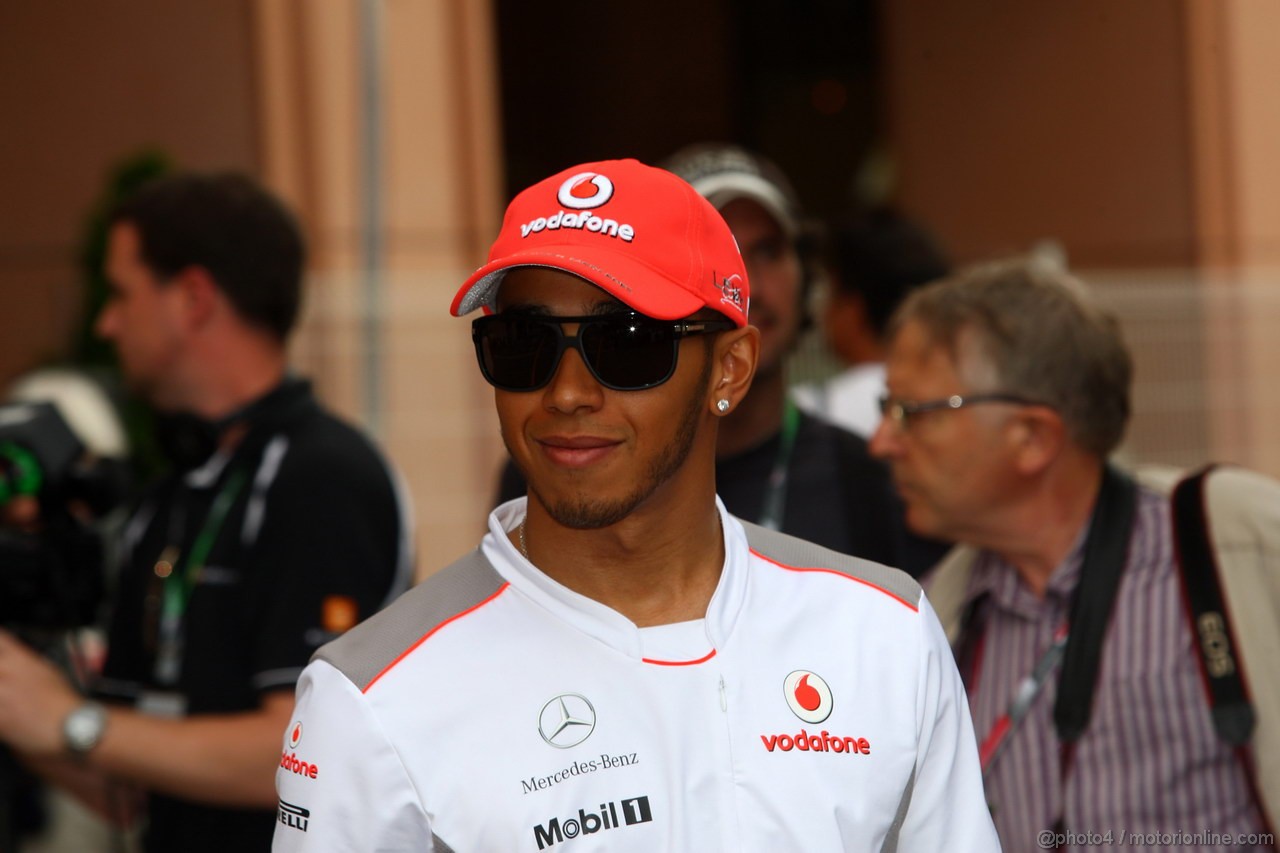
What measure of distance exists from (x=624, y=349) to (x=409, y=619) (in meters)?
0.45

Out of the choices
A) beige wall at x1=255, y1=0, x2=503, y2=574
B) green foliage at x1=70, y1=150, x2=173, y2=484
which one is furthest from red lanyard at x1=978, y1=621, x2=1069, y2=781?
green foliage at x1=70, y1=150, x2=173, y2=484

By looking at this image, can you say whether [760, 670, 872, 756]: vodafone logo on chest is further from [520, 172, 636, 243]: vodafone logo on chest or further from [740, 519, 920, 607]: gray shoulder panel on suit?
[520, 172, 636, 243]: vodafone logo on chest

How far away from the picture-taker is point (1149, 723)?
9.38ft

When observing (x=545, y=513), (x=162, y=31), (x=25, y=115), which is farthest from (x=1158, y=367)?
(x=545, y=513)

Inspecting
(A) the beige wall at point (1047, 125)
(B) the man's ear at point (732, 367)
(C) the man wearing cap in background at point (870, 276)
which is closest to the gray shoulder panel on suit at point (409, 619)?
(B) the man's ear at point (732, 367)

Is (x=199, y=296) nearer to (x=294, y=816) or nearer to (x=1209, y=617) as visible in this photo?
(x=294, y=816)

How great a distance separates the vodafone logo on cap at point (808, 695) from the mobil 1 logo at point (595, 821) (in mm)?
239

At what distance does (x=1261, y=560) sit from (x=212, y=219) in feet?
7.82

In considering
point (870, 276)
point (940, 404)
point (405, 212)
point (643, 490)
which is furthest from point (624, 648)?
point (405, 212)

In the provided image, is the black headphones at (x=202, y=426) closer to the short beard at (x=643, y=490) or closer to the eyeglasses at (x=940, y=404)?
the eyeglasses at (x=940, y=404)

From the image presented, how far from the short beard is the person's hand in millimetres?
1415

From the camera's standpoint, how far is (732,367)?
2.12 meters

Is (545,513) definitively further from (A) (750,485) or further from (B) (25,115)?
(B) (25,115)

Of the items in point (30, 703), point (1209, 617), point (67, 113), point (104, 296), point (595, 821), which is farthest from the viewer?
point (67, 113)
